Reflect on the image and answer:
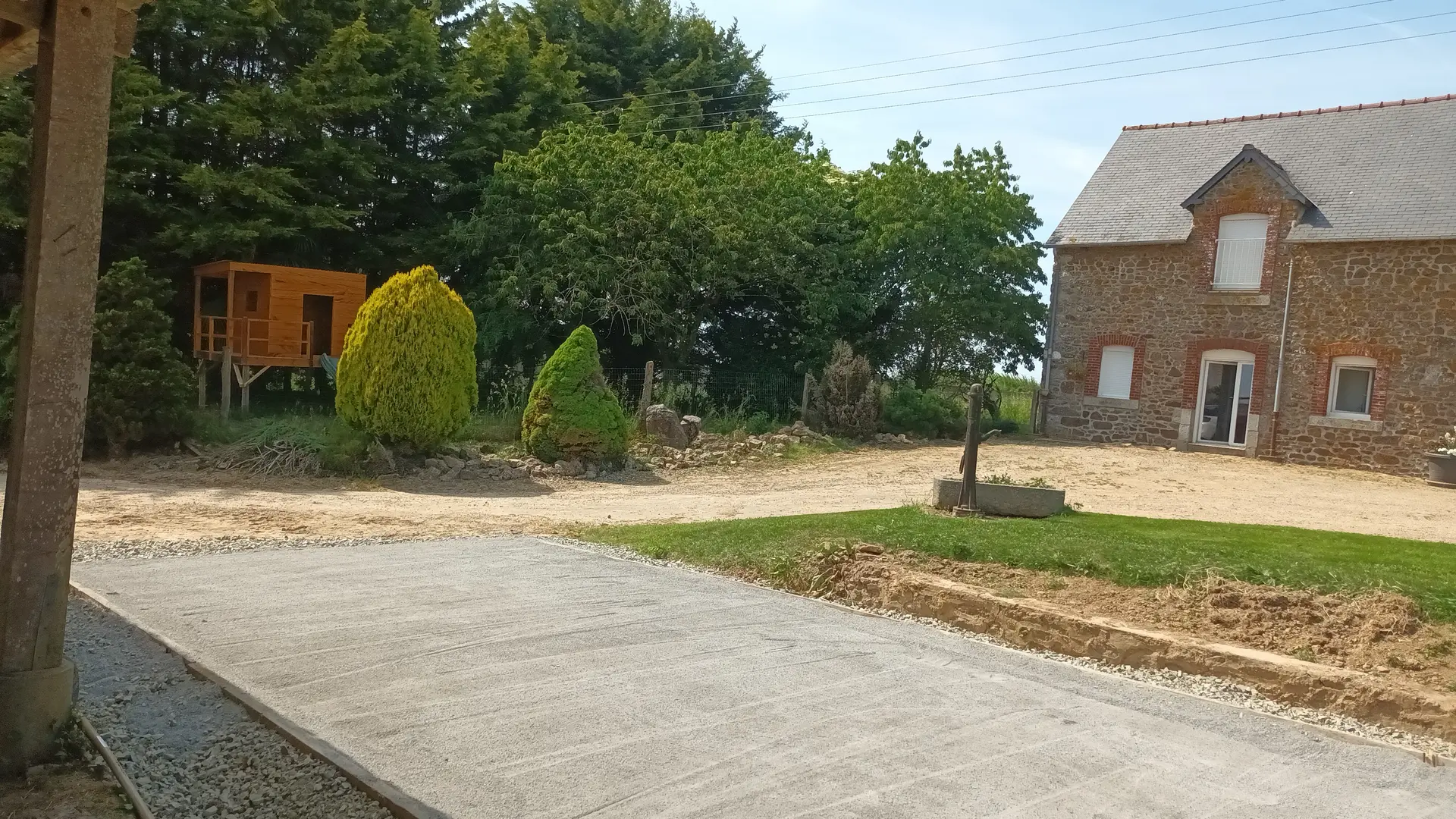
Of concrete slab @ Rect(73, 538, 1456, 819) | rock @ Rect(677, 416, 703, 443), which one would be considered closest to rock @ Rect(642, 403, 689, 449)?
rock @ Rect(677, 416, 703, 443)

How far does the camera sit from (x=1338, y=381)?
19.7 meters

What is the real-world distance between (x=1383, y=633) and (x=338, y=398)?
12.5 meters

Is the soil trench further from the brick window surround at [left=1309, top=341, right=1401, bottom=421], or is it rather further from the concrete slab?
the brick window surround at [left=1309, top=341, right=1401, bottom=421]

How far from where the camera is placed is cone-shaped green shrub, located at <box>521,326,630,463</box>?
15320 millimetres

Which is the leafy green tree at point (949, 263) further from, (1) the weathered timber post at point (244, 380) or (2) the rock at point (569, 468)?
(1) the weathered timber post at point (244, 380)

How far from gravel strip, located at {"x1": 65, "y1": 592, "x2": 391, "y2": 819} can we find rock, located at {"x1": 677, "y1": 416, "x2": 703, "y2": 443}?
12453 mm

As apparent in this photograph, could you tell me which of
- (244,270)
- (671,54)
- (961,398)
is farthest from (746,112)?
(244,270)

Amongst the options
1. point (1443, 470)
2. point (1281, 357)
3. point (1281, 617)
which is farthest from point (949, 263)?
point (1281, 617)

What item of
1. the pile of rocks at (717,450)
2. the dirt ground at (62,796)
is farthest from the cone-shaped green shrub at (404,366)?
the dirt ground at (62,796)

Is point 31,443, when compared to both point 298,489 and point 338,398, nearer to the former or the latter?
point 298,489

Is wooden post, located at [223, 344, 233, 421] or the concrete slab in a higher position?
wooden post, located at [223, 344, 233, 421]

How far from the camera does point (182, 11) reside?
19516mm

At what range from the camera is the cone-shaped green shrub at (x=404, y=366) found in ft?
46.7

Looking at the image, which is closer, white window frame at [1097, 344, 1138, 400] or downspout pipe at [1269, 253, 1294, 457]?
downspout pipe at [1269, 253, 1294, 457]
